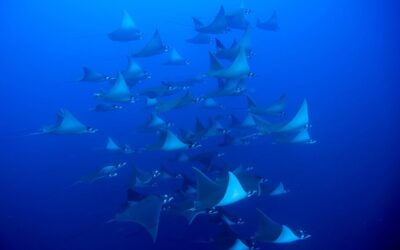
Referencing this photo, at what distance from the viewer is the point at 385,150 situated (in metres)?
12.3

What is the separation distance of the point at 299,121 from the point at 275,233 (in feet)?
6.17

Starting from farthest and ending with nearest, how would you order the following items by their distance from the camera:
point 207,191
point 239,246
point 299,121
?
point 299,121, point 239,246, point 207,191

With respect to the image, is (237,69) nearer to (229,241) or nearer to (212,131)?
(212,131)

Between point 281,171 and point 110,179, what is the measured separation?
4927 mm

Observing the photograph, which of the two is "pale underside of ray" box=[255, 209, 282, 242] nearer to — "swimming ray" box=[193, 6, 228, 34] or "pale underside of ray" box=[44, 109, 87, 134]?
"pale underside of ray" box=[44, 109, 87, 134]

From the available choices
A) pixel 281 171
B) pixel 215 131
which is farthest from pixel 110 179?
pixel 281 171

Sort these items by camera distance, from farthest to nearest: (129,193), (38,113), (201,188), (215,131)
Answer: (38,113) → (215,131) → (129,193) → (201,188)

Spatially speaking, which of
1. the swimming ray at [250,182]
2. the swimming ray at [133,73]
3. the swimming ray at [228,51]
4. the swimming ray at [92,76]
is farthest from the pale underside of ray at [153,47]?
the swimming ray at [250,182]

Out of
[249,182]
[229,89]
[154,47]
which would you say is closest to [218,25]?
[154,47]

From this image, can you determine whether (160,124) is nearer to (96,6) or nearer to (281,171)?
(281,171)

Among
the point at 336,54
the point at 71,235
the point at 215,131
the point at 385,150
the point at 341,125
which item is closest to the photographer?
the point at 215,131

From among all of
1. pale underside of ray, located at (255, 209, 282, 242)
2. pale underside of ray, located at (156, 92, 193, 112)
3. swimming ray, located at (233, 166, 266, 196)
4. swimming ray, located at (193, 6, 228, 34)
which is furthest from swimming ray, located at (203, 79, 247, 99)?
pale underside of ray, located at (255, 209, 282, 242)

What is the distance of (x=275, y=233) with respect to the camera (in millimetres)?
4582

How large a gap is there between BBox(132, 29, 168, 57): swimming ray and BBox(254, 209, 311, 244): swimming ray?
501 cm
